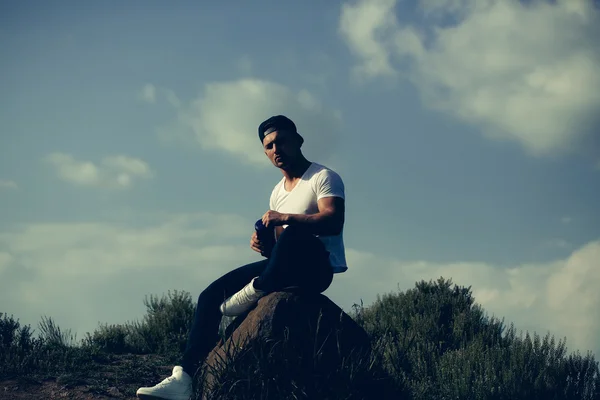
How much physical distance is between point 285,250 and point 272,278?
37 cm

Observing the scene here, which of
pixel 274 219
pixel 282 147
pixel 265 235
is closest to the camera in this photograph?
pixel 274 219

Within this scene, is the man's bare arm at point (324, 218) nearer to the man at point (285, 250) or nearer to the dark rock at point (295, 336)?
the man at point (285, 250)

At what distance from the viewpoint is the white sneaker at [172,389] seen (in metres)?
6.09

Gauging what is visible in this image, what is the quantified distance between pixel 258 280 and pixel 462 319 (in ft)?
20.6

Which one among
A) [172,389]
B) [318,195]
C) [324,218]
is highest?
[318,195]

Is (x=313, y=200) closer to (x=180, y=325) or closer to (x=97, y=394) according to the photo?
(x=97, y=394)

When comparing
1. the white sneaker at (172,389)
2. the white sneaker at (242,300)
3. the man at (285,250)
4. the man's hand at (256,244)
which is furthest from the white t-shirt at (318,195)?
the white sneaker at (172,389)

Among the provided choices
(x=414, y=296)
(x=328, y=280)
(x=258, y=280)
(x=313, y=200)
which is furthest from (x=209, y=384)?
(x=414, y=296)

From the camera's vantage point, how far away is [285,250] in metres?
6.04

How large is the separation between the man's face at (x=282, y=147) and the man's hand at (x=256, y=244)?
73cm

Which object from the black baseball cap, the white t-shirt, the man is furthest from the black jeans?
the black baseball cap

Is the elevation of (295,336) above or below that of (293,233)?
below

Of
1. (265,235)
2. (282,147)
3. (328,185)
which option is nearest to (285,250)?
(265,235)

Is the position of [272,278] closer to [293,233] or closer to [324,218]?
[293,233]
